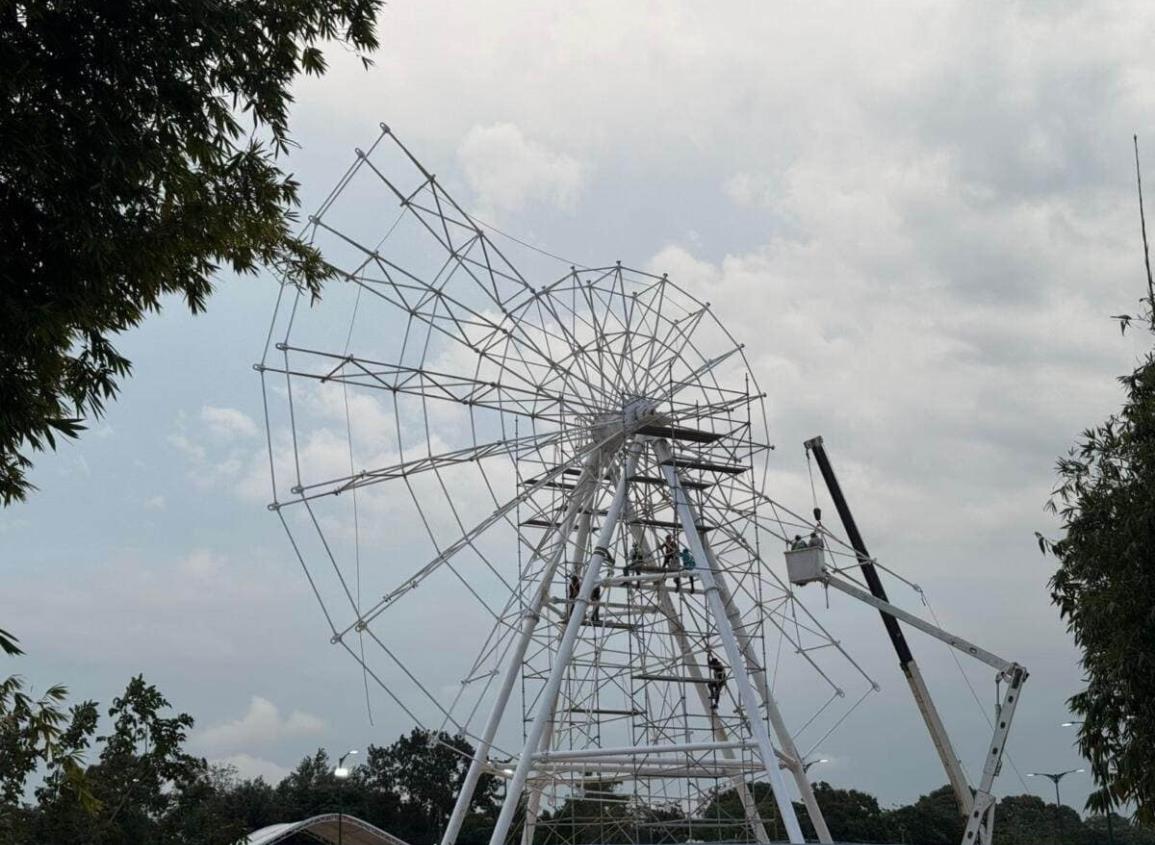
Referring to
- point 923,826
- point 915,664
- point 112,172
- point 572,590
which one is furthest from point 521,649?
point 923,826

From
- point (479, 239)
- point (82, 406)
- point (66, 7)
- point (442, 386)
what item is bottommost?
point (82, 406)

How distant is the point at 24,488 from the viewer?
12.5 meters

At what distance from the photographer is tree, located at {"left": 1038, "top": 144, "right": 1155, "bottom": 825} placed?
21891 millimetres

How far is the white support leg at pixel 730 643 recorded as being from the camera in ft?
78.5

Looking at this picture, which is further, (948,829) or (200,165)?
(948,829)

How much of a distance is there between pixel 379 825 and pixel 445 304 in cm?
6933

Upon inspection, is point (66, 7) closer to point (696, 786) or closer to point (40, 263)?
point (40, 263)

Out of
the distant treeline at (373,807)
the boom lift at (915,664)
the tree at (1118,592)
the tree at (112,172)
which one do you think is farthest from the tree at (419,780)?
the tree at (112,172)

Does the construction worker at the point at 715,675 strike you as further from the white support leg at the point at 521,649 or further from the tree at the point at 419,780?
the tree at the point at 419,780

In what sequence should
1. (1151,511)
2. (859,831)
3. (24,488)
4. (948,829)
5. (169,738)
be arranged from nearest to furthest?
(24,488) → (1151,511) → (169,738) → (859,831) → (948,829)

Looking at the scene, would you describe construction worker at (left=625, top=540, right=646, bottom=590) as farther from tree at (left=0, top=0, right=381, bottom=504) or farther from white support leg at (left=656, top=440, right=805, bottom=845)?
tree at (left=0, top=0, right=381, bottom=504)

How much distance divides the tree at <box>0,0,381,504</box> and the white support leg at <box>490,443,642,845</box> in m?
14.1

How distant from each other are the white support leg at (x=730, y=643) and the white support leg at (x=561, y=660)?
106 cm

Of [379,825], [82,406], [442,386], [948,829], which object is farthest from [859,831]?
[82,406]
